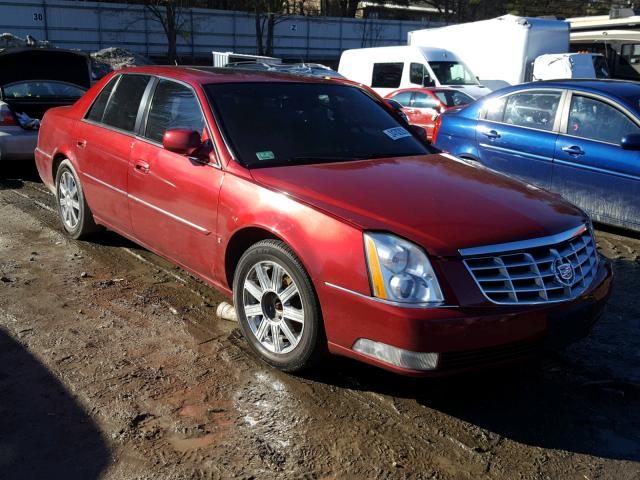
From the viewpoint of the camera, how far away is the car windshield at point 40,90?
30.5 feet

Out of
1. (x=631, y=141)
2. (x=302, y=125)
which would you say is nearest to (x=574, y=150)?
(x=631, y=141)

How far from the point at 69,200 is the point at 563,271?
441 centimetres

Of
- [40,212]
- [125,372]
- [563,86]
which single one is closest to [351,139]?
[125,372]

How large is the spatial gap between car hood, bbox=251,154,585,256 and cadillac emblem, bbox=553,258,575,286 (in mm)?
→ 157

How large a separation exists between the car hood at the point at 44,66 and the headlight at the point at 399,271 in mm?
7591

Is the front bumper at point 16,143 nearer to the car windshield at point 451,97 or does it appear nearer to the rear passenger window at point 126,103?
the rear passenger window at point 126,103

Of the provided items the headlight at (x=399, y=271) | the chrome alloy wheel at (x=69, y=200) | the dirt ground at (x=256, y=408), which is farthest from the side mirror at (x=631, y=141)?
the chrome alloy wheel at (x=69, y=200)

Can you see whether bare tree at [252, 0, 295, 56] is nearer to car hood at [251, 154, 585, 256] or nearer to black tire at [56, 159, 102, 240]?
black tire at [56, 159, 102, 240]

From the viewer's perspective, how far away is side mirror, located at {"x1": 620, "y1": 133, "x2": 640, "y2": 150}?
6.00 m

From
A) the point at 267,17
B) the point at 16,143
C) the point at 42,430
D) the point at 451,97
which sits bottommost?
the point at 42,430

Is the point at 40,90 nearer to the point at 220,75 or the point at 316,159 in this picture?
the point at 220,75

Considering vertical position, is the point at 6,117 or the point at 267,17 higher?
the point at 267,17

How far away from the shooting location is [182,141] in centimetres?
404

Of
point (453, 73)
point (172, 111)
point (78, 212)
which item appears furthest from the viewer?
point (453, 73)
